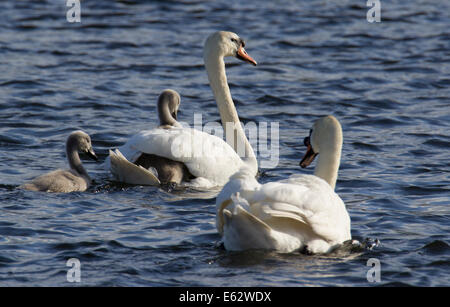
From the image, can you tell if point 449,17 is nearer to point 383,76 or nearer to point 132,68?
point 383,76

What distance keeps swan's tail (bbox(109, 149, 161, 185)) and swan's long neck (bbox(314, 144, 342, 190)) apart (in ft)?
6.03

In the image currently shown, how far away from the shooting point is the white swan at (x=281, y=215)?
5.96 meters

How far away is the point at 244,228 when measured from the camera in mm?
5984

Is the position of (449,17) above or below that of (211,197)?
above

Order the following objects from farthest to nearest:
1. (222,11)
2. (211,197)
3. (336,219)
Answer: (222,11) < (211,197) < (336,219)

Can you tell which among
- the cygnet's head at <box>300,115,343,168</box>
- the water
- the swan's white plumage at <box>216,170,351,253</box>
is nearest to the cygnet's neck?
the water

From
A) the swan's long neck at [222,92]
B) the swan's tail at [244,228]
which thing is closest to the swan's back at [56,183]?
the swan's long neck at [222,92]

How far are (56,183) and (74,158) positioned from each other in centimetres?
67

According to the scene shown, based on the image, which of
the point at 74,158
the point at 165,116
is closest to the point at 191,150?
the point at 74,158

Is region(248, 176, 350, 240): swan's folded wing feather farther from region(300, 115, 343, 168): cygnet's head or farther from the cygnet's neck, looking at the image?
the cygnet's neck

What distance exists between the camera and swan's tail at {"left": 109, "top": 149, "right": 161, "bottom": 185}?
827 centimetres

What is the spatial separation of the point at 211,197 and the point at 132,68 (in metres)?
7.22

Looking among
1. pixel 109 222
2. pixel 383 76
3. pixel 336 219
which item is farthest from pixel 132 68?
pixel 336 219
